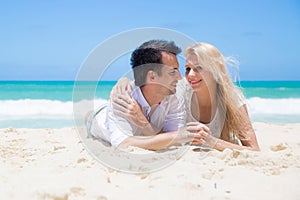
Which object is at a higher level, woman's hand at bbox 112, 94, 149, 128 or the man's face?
the man's face

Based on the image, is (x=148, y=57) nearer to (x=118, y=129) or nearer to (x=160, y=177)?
(x=118, y=129)

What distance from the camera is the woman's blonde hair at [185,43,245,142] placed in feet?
13.0

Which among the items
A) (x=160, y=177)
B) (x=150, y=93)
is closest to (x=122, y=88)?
(x=150, y=93)

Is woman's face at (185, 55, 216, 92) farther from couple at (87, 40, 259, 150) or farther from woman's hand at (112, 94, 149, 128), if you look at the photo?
woman's hand at (112, 94, 149, 128)

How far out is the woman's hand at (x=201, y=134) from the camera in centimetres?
365

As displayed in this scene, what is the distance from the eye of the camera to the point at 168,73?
376 centimetres

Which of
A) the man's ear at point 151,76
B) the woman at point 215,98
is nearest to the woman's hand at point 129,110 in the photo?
the man's ear at point 151,76

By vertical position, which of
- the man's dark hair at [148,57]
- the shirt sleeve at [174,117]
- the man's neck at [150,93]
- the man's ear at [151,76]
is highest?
the man's dark hair at [148,57]

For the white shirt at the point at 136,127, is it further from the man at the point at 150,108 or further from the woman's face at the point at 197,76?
the woman's face at the point at 197,76

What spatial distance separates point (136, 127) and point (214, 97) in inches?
41.6

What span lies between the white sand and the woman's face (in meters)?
0.85

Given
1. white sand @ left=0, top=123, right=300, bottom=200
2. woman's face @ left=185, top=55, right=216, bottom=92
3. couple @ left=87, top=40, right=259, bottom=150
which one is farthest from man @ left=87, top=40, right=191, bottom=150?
white sand @ left=0, top=123, right=300, bottom=200

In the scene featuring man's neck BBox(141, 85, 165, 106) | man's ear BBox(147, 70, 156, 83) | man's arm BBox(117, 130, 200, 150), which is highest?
man's ear BBox(147, 70, 156, 83)

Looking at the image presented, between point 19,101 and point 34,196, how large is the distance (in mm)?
16917
